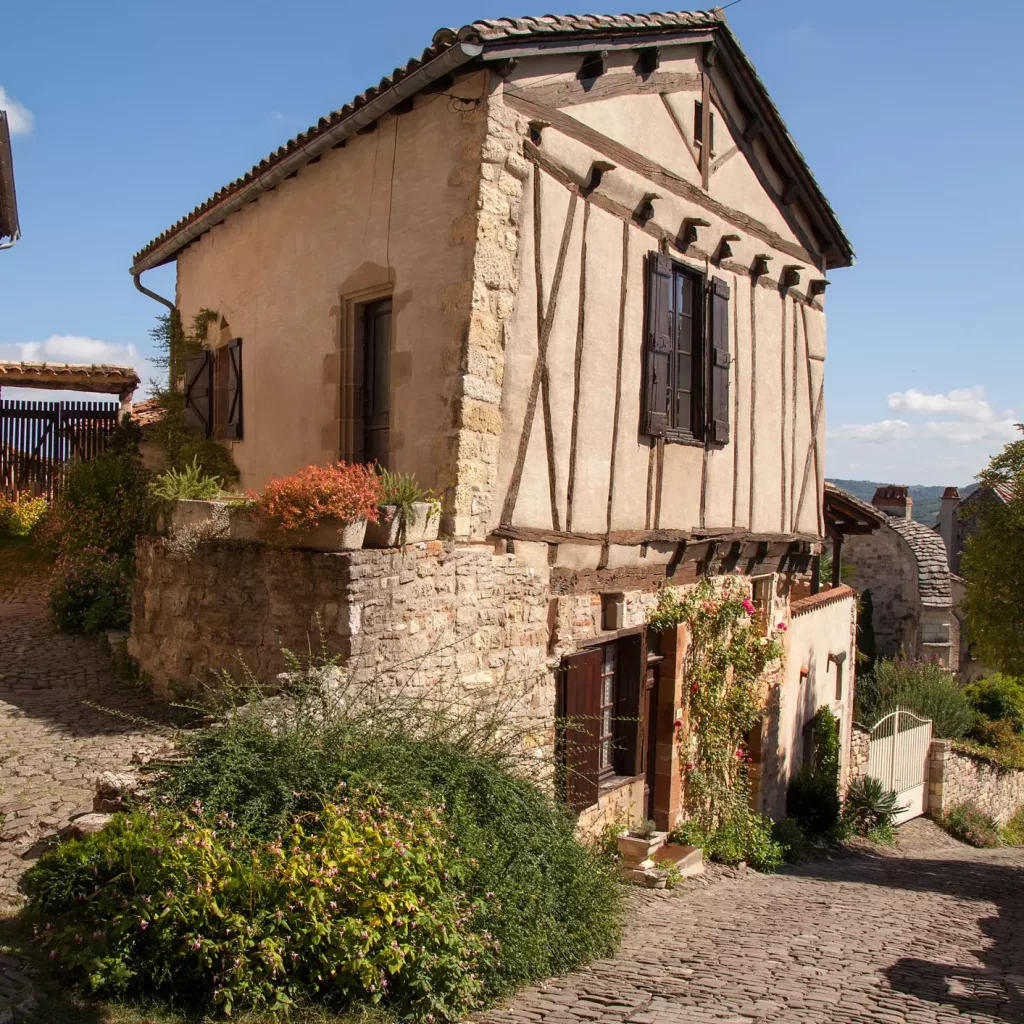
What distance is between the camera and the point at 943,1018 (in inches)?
200

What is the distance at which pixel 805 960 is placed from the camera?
6020 mm

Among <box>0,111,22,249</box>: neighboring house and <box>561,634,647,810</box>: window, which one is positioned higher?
<box>0,111,22,249</box>: neighboring house

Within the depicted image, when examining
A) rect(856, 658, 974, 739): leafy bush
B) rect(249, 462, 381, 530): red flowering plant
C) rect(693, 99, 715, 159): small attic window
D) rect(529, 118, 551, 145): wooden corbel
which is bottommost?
rect(856, 658, 974, 739): leafy bush

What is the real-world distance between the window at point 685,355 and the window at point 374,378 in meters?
2.34

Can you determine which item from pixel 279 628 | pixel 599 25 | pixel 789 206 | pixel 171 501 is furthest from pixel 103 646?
pixel 789 206

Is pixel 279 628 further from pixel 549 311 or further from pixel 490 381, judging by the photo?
pixel 549 311

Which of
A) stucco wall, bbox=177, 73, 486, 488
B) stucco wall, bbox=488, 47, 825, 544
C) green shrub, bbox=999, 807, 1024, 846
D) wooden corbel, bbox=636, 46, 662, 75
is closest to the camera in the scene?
stucco wall, bbox=177, 73, 486, 488

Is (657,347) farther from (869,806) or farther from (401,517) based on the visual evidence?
(869,806)

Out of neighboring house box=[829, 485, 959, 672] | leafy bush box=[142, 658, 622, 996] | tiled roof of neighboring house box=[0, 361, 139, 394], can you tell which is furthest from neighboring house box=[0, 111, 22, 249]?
neighboring house box=[829, 485, 959, 672]

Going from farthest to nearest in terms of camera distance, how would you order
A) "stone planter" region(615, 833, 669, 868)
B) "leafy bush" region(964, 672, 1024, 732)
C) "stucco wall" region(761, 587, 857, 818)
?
"leafy bush" region(964, 672, 1024, 732) → "stucco wall" region(761, 587, 857, 818) → "stone planter" region(615, 833, 669, 868)

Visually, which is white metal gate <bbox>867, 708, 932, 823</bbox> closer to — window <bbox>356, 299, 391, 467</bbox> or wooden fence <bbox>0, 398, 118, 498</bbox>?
window <bbox>356, 299, 391, 467</bbox>

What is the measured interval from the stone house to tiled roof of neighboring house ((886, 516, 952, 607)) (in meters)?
12.7

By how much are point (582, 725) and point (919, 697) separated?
12.8m

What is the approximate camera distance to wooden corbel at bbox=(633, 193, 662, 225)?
27.0ft
